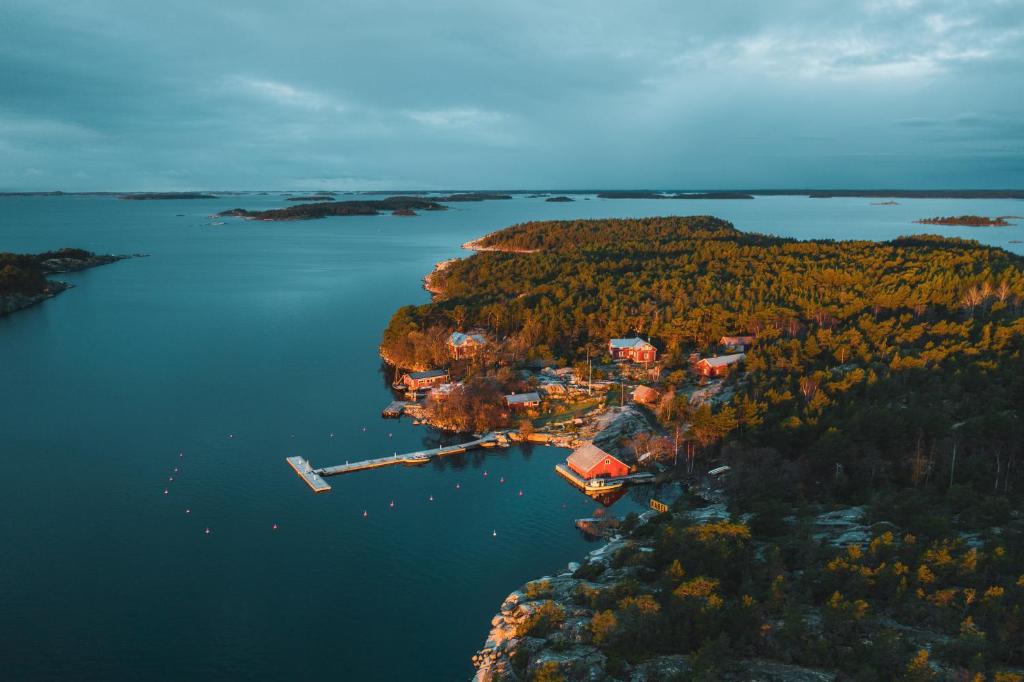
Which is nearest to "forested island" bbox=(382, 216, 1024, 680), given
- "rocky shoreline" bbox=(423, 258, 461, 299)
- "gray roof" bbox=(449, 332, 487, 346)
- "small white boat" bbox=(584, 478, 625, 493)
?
"gray roof" bbox=(449, 332, 487, 346)

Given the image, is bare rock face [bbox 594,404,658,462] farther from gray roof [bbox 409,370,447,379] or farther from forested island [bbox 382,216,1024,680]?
gray roof [bbox 409,370,447,379]

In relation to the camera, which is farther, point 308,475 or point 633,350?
point 633,350

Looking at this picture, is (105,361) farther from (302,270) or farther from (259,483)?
(302,270)

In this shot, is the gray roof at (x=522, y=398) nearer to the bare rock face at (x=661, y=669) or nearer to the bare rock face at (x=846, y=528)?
the bare rock face at (x=846, y=528)

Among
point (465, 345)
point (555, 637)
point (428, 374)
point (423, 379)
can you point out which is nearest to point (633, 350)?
point (465, 345)

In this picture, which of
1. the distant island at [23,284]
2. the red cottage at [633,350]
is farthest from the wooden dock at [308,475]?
the distant island at [23,284]

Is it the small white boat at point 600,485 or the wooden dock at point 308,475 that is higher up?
the wooden dock at point 308,475

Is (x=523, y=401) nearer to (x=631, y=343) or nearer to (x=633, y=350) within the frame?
(x=633, y=350)

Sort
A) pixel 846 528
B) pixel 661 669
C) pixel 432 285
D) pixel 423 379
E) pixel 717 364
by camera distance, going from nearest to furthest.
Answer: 1. pixel 661 669
2. pixel 846 528
3. pixel 717 364
4. pixel 423 379
5. pixel 432 285
